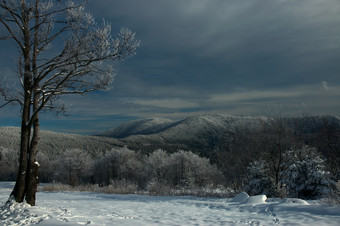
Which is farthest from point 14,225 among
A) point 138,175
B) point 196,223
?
point 138,175

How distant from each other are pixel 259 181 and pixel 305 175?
249 centimetres

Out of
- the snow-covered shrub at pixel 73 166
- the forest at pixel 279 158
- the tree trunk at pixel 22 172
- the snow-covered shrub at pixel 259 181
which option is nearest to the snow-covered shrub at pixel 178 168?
the snow-covered shrub at pixel 73 166

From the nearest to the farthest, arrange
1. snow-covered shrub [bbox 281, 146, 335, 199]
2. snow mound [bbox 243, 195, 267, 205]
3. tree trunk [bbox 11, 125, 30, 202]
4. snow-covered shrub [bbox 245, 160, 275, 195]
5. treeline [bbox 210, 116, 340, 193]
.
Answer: tree trunk [bbox 11, 125, 30, 202]
snow mound [bbox 243, 195, 267, 205]
snow-covered shrub [bbox 281, 146, 335, 199]
snow-covered shrub [bbox 245, 160, 275, 195]
treeline [bbox 210, 116, 340, 193]

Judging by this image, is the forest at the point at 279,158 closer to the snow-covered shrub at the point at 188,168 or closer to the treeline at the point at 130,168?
the treeline at the point at 130,168

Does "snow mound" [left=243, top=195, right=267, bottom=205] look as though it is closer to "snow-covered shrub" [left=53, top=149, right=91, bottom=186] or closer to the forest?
the forest

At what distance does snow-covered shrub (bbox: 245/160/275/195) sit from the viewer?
45.2ft

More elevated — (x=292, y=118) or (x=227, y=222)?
(x=292, y=118)

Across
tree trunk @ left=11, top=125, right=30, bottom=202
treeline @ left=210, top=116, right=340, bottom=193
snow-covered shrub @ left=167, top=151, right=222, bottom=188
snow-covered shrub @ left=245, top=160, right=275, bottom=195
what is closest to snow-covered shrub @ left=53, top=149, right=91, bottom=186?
snow-covered shrub @ left=167, top=151, right=222, bottom=188

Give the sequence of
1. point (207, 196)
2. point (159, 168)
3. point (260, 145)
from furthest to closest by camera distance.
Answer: point (159, 168)
point (260, 145)
point (207, 196)

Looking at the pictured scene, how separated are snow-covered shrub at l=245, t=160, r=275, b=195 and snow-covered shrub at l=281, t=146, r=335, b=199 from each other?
792mm

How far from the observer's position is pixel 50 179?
62.0 meters

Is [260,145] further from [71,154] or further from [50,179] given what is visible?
[50,179]

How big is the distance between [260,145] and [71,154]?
1929 inches

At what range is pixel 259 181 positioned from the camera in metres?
13.8
